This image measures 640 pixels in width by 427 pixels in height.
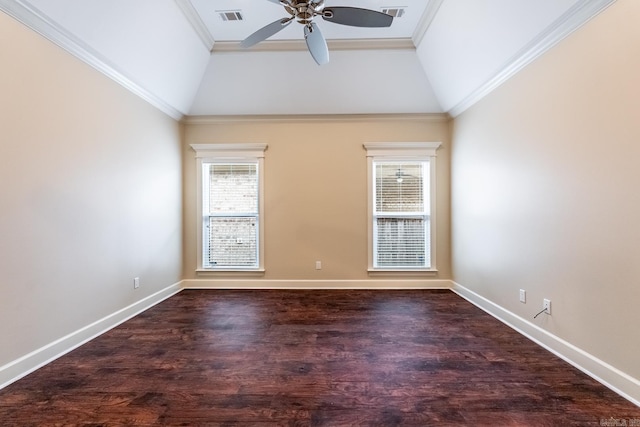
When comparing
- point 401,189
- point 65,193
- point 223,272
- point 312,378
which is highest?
point 401,189

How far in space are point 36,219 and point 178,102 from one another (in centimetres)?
245

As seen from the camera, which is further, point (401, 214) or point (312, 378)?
point (401, 214)

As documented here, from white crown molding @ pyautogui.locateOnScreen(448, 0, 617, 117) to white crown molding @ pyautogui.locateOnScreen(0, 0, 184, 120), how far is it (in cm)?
413

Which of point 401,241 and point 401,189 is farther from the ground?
point 401,189

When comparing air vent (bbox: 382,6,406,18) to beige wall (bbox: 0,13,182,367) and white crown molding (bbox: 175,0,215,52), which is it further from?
beige wall (bbox: 0,13,182,367)

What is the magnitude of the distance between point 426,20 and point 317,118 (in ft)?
6.24

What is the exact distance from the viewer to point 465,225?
3.91 m

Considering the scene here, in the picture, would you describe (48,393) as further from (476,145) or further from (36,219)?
(476,145)

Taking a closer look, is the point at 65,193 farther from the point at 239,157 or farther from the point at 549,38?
the point at 549,38

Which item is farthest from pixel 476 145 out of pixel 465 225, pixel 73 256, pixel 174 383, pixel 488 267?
pixel 73 256

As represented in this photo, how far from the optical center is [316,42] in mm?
2477

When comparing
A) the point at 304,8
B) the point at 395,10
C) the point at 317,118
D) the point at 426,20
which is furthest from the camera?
the point at 317,118

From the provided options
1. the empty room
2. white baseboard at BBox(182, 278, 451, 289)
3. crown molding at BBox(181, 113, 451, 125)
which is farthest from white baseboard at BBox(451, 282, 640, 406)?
crown molding at BBox(181, 113, 451, 125)

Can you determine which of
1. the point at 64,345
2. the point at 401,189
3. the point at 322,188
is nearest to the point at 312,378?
the point at 64,345
